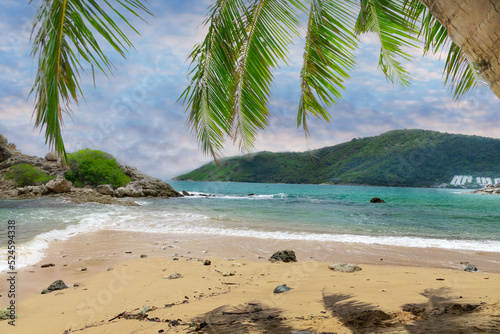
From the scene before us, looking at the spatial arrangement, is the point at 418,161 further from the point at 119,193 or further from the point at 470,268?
the point at 470,268

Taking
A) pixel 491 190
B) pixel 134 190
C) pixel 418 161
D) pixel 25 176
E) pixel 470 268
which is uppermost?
pixel 418 161

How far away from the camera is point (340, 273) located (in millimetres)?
Answer: 5211

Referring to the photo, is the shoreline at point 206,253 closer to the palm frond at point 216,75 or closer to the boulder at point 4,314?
the boulder at point 4,314

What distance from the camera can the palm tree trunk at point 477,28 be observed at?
151cm

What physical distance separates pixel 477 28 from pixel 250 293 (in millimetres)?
3796

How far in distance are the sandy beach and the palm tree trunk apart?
2047 millimetres

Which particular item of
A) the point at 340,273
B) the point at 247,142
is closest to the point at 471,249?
the point at 340,273

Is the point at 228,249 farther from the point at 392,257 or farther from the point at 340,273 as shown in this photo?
the point at 392,257

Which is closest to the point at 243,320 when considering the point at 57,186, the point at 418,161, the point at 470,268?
the point at 470,268

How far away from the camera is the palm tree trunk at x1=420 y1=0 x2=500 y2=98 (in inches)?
59.6

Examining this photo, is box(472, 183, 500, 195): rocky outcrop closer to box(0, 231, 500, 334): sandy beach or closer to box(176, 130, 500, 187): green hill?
box(176, 130, 500, 187): green hill

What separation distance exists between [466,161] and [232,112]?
79.1m

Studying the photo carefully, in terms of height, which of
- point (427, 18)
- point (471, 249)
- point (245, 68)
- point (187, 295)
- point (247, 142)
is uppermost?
point (427, 18)

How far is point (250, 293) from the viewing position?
4027mm
